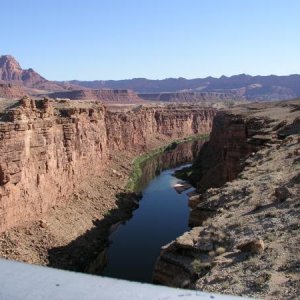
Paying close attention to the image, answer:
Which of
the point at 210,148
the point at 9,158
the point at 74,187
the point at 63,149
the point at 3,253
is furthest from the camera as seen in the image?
the point at 210,148

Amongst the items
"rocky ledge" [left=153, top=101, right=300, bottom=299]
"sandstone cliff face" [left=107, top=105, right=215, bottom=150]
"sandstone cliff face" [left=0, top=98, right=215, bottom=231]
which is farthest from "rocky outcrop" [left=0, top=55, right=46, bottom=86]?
"rocky ledge" [left=153, top=101, right=300, bottom=299]

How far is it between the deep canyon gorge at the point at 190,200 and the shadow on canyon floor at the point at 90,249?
90mm

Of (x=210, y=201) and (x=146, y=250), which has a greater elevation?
(x=210, y=201)

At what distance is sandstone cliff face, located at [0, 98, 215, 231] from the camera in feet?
76.2

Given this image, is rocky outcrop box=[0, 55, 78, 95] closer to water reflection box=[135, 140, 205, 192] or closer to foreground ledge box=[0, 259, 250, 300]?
water reflection box=[135, 140, 205, 192]

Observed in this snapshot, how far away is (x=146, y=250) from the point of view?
28.9 meters

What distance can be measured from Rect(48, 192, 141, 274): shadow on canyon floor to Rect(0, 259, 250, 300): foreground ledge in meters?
22.1

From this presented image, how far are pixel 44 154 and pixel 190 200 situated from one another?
39.0ft

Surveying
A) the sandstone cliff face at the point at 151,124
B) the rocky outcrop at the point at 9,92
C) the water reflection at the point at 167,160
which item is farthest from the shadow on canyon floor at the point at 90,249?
the rocky outcrop at the point at 9,92

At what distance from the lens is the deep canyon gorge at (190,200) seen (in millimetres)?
10180

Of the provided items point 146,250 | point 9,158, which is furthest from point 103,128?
point 9,158

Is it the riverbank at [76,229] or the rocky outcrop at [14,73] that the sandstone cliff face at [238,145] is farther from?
the rocky outcrop at [14,73]

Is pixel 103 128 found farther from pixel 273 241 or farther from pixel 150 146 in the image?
pixel 273 241

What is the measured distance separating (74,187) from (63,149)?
357 cm
